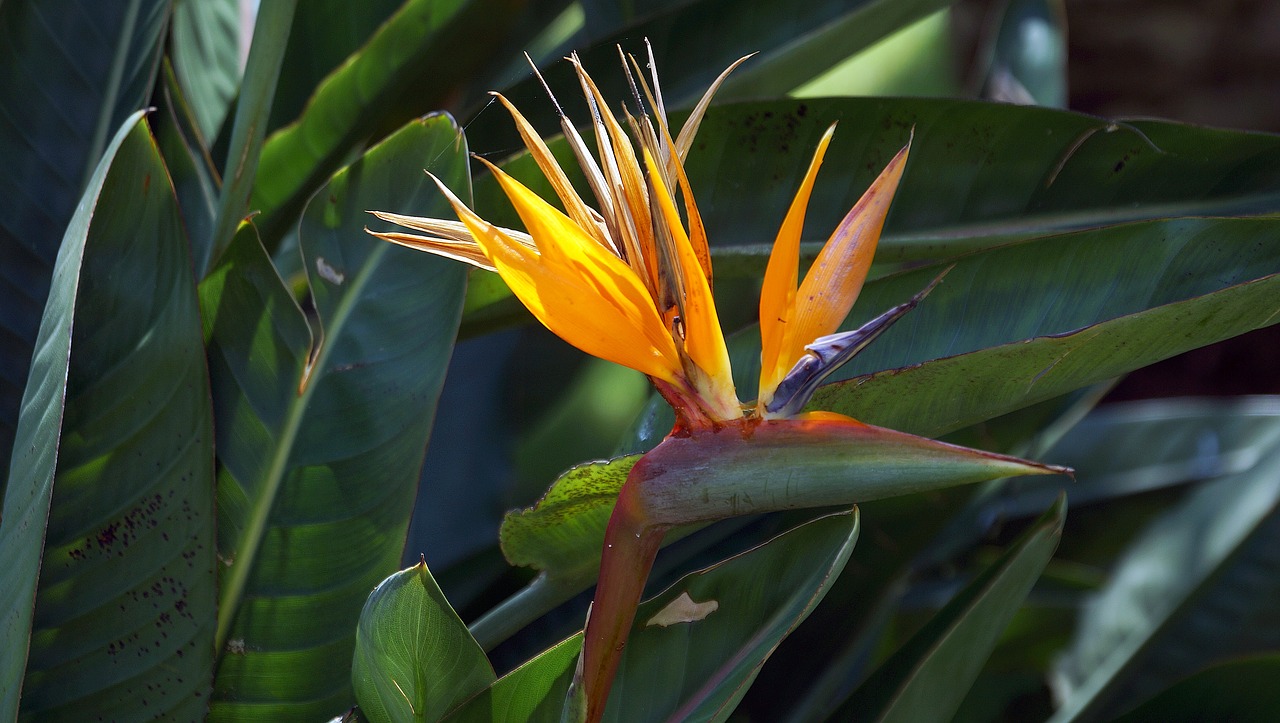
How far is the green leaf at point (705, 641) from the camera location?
17.3 inches

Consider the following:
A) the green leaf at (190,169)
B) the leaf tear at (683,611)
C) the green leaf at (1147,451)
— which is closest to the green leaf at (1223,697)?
the green leaf at (1147,451)

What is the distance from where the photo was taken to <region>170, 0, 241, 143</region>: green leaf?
2.91 ft

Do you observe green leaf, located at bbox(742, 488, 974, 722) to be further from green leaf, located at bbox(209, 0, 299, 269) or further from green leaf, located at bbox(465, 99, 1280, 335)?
green leaf, located at bbox(209, 0, 299, 269)

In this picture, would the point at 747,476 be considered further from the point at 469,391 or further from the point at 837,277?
the point at 469,391

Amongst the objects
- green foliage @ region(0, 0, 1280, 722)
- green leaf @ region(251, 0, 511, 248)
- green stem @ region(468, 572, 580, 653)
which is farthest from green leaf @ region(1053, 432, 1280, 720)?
green leaf @ region(251, 0, 511, 248)

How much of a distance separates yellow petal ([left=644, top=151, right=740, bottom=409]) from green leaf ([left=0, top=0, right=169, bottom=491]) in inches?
19.9

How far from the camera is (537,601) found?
0.55 metres

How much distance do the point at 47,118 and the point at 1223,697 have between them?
3.09 feet

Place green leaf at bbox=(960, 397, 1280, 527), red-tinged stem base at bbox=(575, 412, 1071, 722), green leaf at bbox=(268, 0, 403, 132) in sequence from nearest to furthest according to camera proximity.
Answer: red-tinged stem base at bbox=(575, 412, 1071, 722) < green leaf at bbox=(268, 0, 403, 132) < green leaf at bbox=(960, 397, 1280, 527)

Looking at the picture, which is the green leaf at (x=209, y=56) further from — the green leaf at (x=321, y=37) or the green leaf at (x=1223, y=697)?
the green leaf at (x=1223, y=697)

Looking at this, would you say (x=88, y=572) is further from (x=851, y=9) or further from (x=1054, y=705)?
(x=1054, y=705)

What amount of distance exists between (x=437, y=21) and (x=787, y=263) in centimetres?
45

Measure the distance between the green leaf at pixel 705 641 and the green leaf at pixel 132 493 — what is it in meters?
0.17

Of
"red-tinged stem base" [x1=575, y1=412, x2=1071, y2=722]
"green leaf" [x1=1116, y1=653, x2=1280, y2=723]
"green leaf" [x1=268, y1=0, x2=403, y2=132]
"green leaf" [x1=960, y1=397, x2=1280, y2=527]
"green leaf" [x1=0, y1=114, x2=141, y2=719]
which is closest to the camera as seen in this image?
"red-tinged stem base" [x1=575, y1=412, x2=1071, y2=722]
